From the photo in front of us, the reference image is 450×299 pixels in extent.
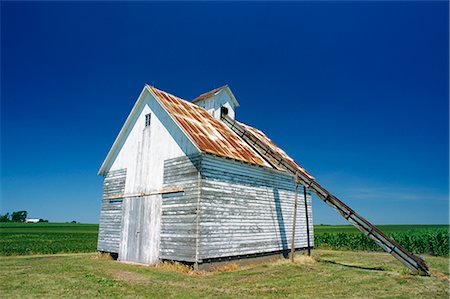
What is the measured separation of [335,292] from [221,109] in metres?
16.2

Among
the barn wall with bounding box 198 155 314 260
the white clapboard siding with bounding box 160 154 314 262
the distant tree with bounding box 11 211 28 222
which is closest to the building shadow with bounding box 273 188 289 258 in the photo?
the barn wall with bounding box 198 155 314 260

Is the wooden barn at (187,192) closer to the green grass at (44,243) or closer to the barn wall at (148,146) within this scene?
the barn wall at (148,146)

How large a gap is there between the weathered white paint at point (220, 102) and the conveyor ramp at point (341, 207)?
86 centimetres

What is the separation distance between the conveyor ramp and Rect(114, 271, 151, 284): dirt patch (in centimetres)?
997

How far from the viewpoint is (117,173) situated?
66.7ft

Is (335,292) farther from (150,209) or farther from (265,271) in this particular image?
(150,209)

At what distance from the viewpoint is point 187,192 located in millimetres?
15109

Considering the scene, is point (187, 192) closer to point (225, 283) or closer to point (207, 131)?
point (207, 131)

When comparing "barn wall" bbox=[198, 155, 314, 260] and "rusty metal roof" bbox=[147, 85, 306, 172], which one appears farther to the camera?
"rusty metal roof" bbox=[147, 85, 306, 172]

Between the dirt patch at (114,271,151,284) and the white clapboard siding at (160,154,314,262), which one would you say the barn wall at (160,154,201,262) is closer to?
the white clapboard siding at (160,154,314,262)

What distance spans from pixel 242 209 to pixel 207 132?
189 inches

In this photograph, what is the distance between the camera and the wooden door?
16062 mm

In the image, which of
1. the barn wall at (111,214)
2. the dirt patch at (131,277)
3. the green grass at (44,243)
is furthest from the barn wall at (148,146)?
the green grass at (44,243)

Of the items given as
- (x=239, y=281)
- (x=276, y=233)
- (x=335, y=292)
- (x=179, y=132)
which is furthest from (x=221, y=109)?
(x=335, y=292)
